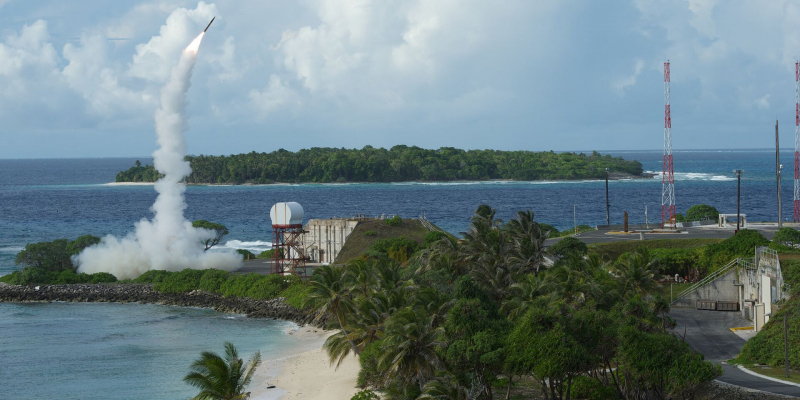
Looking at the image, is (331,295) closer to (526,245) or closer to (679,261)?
(526,245)

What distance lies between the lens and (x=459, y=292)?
4197 centimetres

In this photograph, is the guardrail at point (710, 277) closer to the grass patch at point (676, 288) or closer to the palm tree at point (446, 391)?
the grass patch at point (676, 288)

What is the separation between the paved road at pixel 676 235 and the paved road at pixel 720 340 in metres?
21.0

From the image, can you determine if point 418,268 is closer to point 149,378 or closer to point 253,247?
point 149,378

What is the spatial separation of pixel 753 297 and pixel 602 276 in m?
14.4

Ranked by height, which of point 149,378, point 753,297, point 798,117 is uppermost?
point 798,117

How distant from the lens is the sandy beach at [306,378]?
152 ft

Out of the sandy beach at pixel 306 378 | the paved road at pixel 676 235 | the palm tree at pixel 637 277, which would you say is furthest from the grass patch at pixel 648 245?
the sandy beach at pixel 306 378

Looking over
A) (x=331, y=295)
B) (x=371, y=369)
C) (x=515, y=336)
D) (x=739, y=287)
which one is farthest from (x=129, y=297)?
(x=739, y=287)

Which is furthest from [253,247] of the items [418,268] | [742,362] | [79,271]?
[742,362]

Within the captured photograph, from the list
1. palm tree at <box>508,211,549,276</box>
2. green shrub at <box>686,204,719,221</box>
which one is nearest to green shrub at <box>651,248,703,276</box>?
palm tree at <box>508,211,549,276</box>

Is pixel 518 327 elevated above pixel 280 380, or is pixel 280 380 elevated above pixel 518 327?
pixel 518 327

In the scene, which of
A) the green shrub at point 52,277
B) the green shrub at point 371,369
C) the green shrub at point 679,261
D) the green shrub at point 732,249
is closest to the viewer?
the green shrub at point 371,369

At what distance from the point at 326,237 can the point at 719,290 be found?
43.4 m
